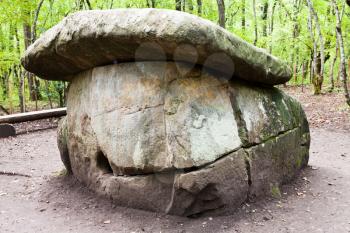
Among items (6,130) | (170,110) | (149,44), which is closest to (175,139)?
(170,110)

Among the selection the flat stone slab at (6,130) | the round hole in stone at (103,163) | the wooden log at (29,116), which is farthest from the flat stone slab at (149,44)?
the flat stone slab at (6,130)

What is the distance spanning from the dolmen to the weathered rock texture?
0.04 ft

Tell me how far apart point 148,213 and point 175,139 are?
3.15ft

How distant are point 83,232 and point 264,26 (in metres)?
24.9

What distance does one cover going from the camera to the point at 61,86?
13.5 m

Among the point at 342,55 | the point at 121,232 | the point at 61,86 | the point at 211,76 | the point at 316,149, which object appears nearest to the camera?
the point at 121,232

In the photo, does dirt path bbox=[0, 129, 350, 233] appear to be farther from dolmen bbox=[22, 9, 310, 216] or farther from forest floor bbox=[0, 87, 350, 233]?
dolmen bbox=[22, 9, 310, 216]

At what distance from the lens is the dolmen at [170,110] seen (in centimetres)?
373

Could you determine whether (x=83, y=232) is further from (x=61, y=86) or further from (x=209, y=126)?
(x=61, y=86)

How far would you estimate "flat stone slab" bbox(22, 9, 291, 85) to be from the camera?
11.4 feet

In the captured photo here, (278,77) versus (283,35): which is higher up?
(283,35)

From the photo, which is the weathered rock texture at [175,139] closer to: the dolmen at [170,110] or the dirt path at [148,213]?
the dolmen at [170,110]

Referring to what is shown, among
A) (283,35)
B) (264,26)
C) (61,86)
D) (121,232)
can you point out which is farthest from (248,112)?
(264,26)

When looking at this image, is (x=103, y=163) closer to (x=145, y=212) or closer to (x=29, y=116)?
(x=145, y=212)
